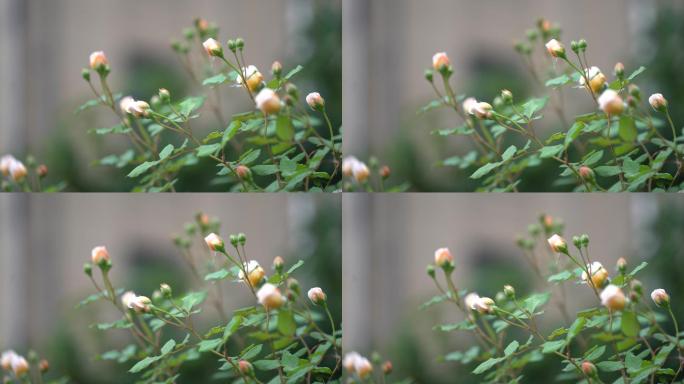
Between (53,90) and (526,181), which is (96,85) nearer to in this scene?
(53,90)

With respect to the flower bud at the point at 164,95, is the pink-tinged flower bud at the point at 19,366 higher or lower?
lower

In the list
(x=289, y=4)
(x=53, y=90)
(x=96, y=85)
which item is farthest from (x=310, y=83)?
(x=53, y=90)

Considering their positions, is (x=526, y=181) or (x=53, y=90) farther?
(x=53, y=90)

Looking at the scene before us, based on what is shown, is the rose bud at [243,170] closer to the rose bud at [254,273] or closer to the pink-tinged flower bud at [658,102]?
the rose bud at [254,273]

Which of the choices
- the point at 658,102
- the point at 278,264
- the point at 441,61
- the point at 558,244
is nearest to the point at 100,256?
the point at 278,264

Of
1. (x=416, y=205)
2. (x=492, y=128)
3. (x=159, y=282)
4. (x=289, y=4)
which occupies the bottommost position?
(x=159, y=282)

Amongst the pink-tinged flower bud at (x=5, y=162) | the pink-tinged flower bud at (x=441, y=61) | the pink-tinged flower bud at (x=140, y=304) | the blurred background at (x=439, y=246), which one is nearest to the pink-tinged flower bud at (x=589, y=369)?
the blurred background at (x=439, y=246)
